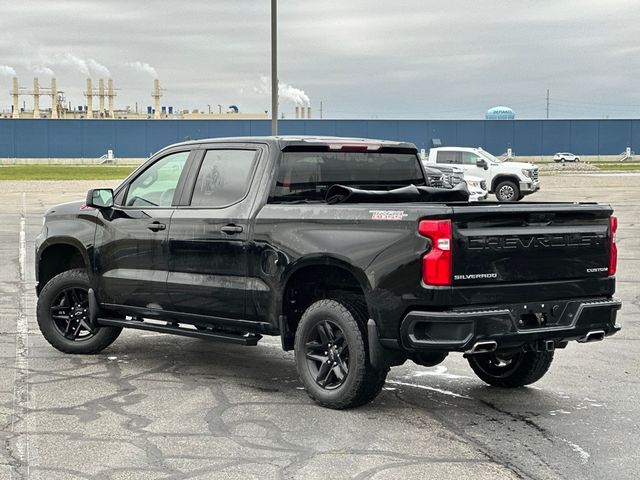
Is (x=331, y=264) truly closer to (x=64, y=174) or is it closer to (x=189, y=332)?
(x=189, y=332)

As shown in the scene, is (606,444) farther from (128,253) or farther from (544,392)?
(128,253)

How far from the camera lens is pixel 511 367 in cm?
777

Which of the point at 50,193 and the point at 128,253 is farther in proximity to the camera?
the point at 50,193

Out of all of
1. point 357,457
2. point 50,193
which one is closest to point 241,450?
point 357,457

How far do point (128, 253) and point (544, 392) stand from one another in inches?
139

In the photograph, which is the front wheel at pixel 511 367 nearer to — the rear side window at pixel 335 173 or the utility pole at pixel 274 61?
the rear side window at pixel 335 173

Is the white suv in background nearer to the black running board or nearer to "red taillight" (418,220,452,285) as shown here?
the black running board

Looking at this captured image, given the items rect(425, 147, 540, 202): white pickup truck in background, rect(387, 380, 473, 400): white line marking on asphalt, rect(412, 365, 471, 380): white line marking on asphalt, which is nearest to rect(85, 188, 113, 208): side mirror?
rect(387, 380, 473, 400): white line marking on asphalt

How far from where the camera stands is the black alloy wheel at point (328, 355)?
7.02 m

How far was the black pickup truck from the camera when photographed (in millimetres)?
6422

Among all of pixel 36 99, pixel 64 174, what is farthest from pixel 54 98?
pixel 64 174

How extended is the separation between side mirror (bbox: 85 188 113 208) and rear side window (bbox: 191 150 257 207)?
982 mm

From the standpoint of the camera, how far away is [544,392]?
7.63m

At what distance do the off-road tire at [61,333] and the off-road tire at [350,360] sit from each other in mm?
2481
